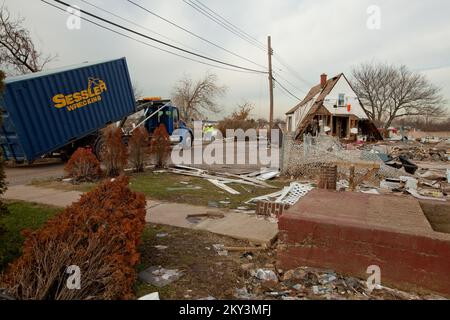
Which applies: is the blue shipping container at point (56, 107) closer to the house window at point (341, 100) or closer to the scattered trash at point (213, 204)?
the scattered trash at point (213, 204)

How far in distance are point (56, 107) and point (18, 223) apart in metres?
7.38

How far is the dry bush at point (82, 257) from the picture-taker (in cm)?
256

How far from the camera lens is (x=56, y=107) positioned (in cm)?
1090

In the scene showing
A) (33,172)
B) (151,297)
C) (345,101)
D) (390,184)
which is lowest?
(390,184)

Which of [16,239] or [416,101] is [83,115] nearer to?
[16,239]

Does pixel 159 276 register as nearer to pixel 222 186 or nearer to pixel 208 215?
pixel 208 215

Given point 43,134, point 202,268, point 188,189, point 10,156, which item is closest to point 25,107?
point 43,134

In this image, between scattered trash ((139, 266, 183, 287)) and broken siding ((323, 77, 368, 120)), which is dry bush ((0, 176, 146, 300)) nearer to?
scattered trash ((139, 266, 183, 287))

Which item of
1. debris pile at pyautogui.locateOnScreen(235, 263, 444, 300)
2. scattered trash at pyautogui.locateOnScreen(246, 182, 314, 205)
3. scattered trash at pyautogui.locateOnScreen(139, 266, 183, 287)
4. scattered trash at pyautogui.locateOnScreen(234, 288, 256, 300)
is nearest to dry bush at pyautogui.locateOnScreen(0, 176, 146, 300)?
scattered trash at pyautogui.locateOnScreen(139, 266, 183, 287)

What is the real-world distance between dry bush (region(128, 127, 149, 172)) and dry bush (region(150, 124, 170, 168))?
1.19 feet

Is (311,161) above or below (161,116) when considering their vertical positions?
below

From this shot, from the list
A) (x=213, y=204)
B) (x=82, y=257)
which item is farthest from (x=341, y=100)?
(x=82, y=257)

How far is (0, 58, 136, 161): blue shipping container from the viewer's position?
9.77 meters

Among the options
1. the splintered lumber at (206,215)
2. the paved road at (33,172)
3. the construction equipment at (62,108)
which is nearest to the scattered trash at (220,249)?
the splintered lumber at (206,215)
